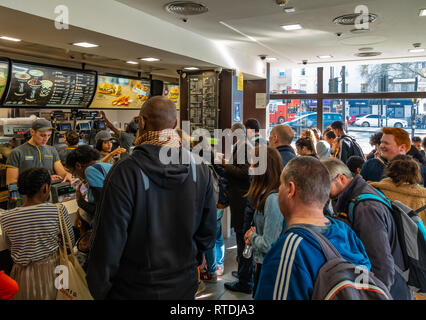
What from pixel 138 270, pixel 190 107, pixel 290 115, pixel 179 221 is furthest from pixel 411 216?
pixel 290 115

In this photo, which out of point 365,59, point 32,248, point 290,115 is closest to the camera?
point 32,248

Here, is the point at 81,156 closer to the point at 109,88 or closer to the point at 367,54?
the point at 109,88

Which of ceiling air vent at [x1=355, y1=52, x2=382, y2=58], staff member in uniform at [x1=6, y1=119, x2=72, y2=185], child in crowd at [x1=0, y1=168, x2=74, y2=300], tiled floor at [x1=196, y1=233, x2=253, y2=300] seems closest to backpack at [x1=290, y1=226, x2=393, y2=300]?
child in crowd at [x1=0, y1=168, x2=74, y2=300]

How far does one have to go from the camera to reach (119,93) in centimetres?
615

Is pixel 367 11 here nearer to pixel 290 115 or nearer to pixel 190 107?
pixel 190 107

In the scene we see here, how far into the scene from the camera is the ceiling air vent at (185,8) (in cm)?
343

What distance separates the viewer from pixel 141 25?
372 centimetres

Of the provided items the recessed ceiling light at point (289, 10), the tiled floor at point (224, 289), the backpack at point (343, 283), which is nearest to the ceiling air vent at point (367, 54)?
the recessed ceiling light at point (289, 10)

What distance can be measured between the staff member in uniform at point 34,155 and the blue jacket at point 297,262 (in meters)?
2.81

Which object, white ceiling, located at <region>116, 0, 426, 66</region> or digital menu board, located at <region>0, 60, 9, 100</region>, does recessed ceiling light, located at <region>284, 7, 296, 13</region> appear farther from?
digital menu board, located at <region>0, 60, 9, 100</region>

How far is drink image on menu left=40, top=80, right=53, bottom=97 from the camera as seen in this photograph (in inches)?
187

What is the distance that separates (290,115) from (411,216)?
6878 mm

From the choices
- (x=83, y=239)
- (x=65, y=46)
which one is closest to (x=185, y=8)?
(x=65, y=46)

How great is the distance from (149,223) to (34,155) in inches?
107
